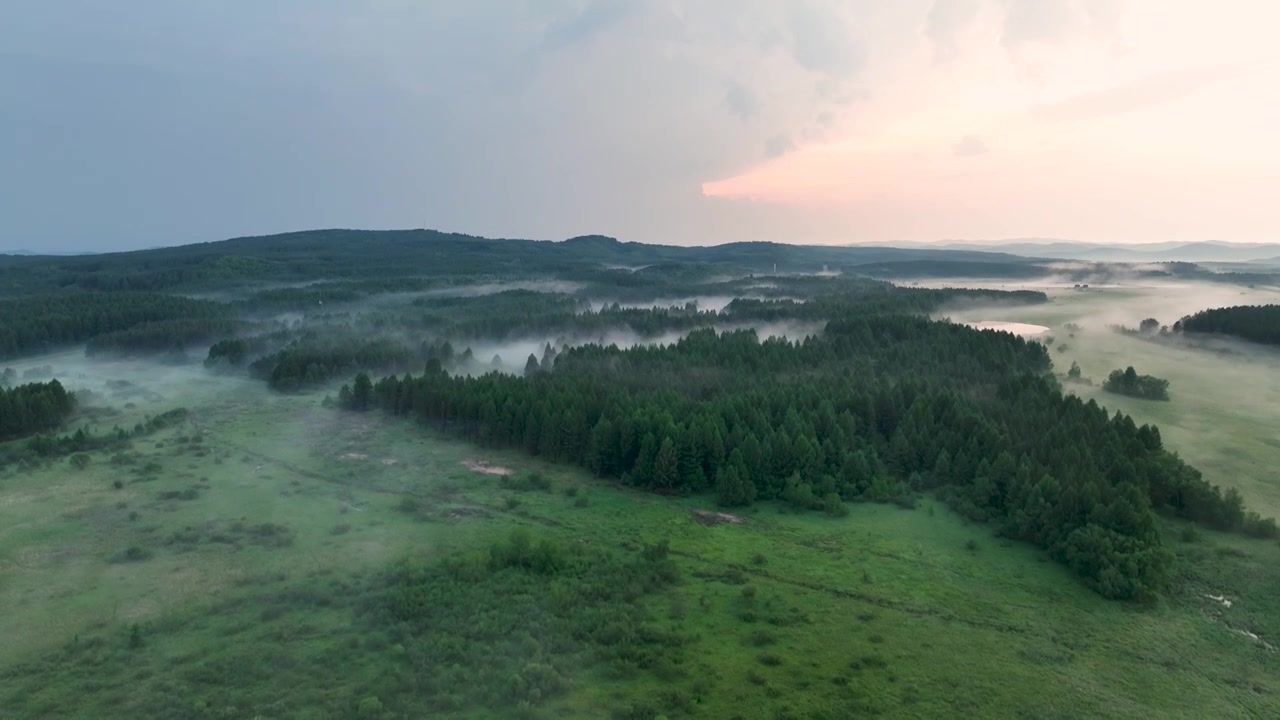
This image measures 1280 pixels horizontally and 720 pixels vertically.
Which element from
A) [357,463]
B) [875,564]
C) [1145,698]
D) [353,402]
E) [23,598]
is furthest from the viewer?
[353,402]

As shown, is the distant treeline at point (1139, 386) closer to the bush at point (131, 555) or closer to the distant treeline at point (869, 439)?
the distant treeline at point (869, 439)

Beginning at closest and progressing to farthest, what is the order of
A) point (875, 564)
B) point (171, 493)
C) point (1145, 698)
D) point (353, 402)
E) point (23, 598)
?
1. point (1145, 698)
2. point (23, 598)
3. point (875, 564)
4. point (171, 493)
5. point (353, 402)

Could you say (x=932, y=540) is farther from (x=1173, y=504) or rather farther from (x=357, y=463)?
(x=357, y=463)

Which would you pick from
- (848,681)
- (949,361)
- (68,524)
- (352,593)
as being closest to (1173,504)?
(848,681)

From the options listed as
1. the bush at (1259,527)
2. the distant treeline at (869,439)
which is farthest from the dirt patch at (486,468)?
the bush at (1259,527)

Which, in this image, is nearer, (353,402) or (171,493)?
(171,493)

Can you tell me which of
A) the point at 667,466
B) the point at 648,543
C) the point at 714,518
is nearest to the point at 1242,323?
the point at 667,466

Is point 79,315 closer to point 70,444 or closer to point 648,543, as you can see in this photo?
point 70,444
